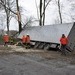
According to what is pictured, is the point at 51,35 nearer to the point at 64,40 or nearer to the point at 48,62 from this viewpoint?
the point at 64,40

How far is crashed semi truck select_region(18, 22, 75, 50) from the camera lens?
103 ft

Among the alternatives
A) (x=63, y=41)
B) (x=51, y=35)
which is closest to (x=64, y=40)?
(x=63, y=41)

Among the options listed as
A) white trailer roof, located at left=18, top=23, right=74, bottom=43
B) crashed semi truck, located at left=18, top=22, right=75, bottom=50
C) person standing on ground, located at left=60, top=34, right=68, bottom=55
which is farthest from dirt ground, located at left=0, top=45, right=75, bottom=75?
white trailer roof, located at left=18, top=23, right=74, bottom=43

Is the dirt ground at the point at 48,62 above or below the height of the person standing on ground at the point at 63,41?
below

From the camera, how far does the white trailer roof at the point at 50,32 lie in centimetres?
3227

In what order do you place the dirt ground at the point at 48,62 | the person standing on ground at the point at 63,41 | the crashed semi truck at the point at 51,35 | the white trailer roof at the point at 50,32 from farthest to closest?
the white trailer roof at the point at 50,32 → the crashed semi truck at the point at 51,35 → the person standing on ground at the point at 63,41 → the dirt ground at the point at 48,62

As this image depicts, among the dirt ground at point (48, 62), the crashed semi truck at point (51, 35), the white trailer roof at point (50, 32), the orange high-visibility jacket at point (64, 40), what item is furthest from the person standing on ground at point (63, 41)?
the white trailer roof at point (50, 32)

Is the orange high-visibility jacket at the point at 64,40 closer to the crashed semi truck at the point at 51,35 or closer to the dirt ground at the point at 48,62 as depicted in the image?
the crashed semi truck at the point at 51,35

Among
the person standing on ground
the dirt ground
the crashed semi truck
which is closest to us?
the dirt ground

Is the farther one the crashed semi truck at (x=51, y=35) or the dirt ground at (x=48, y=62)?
the crashed semi truck at (x=51, y=35)

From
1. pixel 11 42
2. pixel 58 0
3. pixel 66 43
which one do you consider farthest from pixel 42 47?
pixel 58 0

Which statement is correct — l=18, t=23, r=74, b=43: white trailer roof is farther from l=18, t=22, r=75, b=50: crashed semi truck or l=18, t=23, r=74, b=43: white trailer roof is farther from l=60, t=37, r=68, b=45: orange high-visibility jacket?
l=60, t=37, r=68, b=45: orange high-visibility jacket

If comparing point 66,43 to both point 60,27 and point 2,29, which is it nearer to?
point 60,27

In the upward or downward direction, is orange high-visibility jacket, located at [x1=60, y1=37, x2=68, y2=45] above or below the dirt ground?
above
